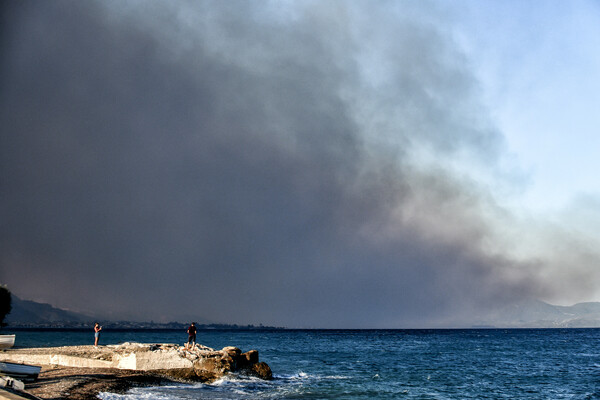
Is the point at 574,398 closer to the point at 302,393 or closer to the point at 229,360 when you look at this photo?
the point at 302,393

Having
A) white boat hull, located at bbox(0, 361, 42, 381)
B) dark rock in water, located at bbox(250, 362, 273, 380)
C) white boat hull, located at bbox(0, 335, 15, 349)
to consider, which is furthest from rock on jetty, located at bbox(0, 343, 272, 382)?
white boat hull, located at bbox(0, 335, 15, 349)

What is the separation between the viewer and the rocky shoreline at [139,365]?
1012 inches

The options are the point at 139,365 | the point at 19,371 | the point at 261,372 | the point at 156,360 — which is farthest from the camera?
the point at 261,372

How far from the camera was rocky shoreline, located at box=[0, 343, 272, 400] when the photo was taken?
2570 centimetres

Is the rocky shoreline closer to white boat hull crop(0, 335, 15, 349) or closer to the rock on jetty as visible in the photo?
the rock on jetty

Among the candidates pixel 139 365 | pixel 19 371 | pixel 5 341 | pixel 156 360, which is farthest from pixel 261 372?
pixel 5 341

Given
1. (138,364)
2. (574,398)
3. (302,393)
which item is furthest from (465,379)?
(138,364)

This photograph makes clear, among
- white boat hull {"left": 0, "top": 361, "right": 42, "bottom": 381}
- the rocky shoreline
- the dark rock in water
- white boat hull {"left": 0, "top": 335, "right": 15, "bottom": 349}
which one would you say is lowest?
the dark rock in water

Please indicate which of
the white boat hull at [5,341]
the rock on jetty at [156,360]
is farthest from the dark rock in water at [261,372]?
the white boat hull at [5,341]

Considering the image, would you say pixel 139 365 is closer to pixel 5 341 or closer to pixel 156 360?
pixel 156 360

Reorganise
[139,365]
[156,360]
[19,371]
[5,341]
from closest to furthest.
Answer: [19,371] < [5,341] < [139,365] < [156,360]

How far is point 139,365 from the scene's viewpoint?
30375 mm

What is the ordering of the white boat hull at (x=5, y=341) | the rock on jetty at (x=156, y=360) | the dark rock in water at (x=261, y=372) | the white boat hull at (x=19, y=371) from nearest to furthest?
1. the white boat hull at (x=19, y=371)
2. the white boat hull at (x=5, y=341)
3. the rock on jetty at (x=156, y=360)
4. the dark rock in water at (x=261, y=372)

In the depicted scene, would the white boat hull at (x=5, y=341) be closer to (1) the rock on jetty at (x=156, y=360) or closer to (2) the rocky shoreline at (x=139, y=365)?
(2) the rocky shoreline at (x=139, y=365)
